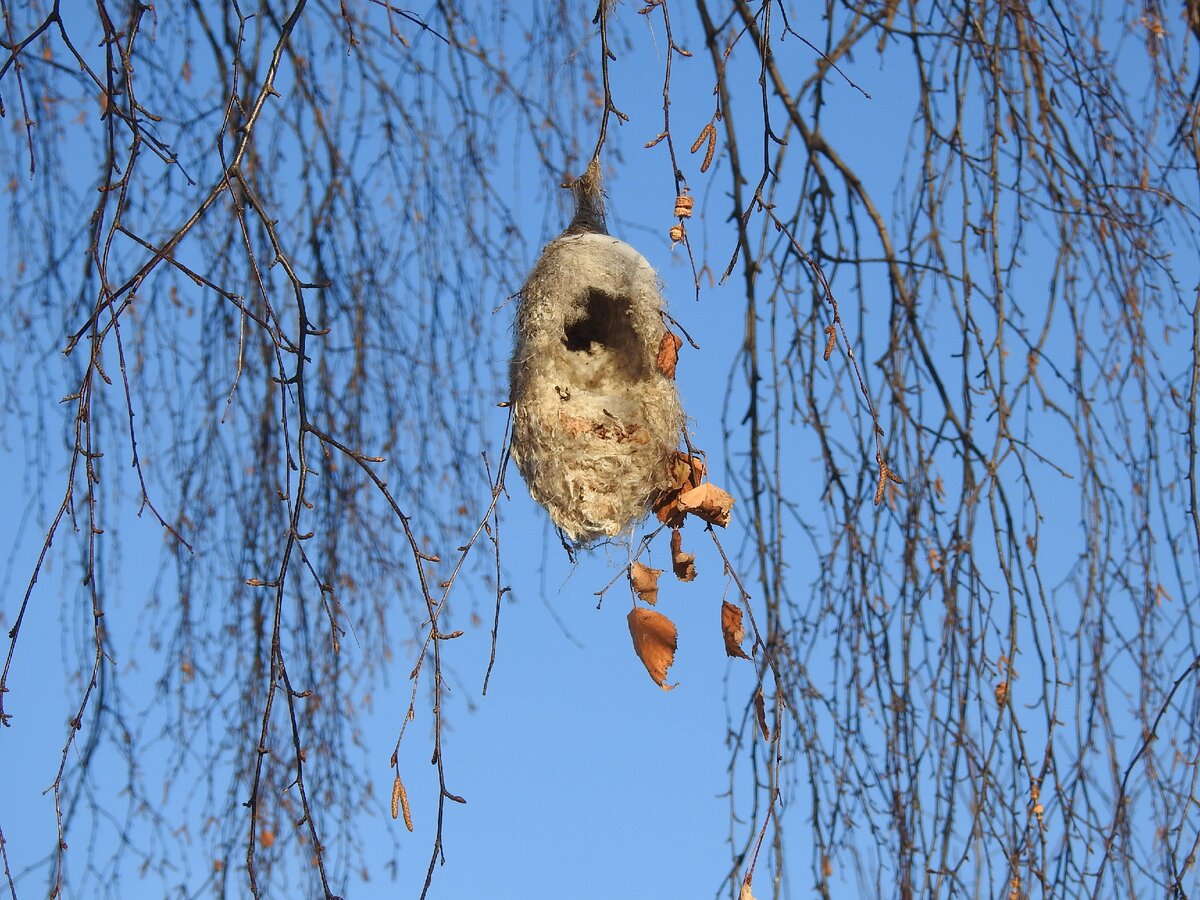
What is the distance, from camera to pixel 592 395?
2354 millimetres

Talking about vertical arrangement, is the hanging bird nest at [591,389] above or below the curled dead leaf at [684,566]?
above

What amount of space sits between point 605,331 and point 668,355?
0.24m

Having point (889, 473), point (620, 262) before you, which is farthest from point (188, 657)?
point (889, 473)

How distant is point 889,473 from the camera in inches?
69.8

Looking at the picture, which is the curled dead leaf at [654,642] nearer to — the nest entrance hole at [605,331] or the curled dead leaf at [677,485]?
the curled dead leaf at [677,485]

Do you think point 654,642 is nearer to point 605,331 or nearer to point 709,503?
Answer: point 709,503

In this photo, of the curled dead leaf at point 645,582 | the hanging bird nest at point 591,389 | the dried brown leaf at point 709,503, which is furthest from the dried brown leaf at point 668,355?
the curled dead leaf at point 645,582

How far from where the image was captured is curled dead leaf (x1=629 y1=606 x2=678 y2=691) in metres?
1.99

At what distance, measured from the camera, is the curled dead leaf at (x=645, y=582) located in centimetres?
206

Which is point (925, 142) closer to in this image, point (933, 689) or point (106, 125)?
point (933, 689)

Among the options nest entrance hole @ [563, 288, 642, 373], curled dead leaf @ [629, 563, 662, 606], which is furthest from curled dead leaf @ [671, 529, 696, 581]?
nest entrance hole @ [563, 288, 642, 373]

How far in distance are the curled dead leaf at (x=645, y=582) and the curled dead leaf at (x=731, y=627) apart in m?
0.10

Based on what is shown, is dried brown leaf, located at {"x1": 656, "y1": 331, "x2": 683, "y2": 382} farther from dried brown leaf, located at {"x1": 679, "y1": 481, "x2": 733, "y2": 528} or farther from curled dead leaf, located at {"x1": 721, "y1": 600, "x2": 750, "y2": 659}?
curled dead leaf, located at {"x1": 721, "y1": 600, "x2": 750, "y2": 659}

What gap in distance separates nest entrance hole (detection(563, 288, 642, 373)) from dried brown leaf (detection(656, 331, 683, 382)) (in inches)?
2.5
